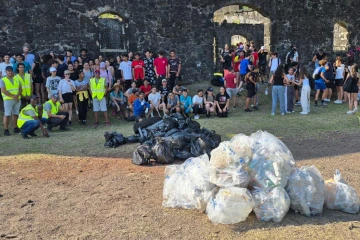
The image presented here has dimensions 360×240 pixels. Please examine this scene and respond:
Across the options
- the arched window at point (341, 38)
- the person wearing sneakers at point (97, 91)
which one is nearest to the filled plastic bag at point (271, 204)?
the person wearing sneakers at point (97, 91)

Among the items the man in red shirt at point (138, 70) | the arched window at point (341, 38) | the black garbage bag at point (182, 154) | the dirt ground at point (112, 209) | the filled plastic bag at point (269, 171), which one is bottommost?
the dirt ground at point (112, 209)

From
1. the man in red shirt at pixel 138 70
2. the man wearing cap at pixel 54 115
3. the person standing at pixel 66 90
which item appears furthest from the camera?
the man in red shirt at pixel 138 70

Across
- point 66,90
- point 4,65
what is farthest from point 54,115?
point 4,65

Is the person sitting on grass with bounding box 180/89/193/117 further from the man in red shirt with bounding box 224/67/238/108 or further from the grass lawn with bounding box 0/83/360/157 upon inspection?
the man in red shirt with bounding box 224/67/238/108

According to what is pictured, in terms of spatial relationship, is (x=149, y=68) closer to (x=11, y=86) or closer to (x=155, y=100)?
(x=155, y=100)

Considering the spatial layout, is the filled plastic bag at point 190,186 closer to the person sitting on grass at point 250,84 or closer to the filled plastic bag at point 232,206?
the filled plastic bag at point 232,206

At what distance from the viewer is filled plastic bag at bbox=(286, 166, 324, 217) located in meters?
4.66

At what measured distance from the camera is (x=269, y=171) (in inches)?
184

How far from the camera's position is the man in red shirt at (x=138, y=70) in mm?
13242

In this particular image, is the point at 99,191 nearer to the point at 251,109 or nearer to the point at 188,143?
the point at 188,143

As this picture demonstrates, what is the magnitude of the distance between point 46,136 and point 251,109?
686 cm

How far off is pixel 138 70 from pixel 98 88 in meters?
2.25

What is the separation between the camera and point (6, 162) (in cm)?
756

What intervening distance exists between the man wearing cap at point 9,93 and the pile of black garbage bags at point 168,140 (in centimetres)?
325
